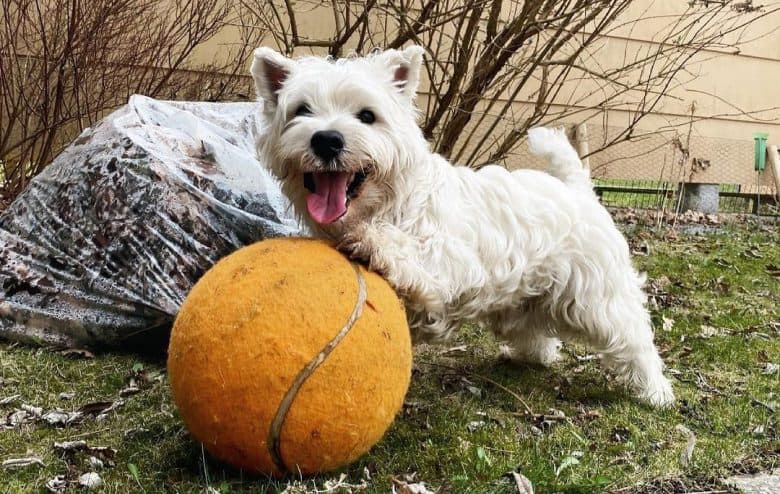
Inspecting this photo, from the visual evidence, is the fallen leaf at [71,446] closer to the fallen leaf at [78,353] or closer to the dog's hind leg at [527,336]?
the fallen leaf at [78,353]

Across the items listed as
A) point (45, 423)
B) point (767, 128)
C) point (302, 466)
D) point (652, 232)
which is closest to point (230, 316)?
point (302, 466)

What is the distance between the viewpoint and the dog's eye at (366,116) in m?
2.98

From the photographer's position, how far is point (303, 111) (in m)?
2.99

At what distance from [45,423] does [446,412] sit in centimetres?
172

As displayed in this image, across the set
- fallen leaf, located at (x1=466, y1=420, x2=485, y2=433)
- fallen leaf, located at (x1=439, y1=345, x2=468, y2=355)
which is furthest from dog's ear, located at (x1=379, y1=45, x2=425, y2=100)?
fallen leaf, located at (x1=439, y1=345, x2=468, y2=355)

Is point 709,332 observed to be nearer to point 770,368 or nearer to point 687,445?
point 770,368

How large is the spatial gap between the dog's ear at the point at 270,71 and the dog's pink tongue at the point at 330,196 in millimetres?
491

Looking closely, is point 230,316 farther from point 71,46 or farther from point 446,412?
point 71,46

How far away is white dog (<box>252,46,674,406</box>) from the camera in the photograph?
9.53 ft

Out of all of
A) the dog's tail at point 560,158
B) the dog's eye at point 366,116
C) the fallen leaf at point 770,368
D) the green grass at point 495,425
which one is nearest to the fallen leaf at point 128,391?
the green grass at point 495,425

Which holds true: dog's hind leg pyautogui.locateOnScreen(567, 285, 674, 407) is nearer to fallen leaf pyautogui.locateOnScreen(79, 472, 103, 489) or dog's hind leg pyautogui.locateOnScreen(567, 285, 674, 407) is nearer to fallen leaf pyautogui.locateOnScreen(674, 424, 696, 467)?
fallen leaf pyautogui.locateOnScreen(674, 424, 696, 467)

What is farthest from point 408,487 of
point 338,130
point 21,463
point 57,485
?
point 21,463

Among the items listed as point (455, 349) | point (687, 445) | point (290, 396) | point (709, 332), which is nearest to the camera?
point (290, 396)

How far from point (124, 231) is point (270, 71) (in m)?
1.22
